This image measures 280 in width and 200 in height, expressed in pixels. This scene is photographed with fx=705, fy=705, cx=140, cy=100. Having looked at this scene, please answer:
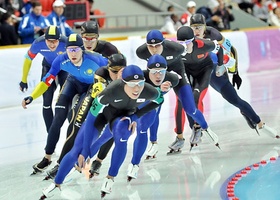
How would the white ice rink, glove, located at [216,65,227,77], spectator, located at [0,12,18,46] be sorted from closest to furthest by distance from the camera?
the white ice rink < glove, located at [216,65,227,77] < spectator, located at [0,12,18,46]

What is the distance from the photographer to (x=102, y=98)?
6168 mm

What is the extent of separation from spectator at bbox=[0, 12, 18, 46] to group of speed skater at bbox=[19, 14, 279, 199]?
4.93 metres

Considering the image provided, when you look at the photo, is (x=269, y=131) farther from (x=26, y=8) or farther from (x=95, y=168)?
(x=26, y=8)

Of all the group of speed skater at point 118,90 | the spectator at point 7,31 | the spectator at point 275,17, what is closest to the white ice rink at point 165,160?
the group of speed skater at point 118,90

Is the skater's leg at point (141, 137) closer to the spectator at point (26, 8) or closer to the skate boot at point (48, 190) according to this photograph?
the skate boot at point (48, 190)

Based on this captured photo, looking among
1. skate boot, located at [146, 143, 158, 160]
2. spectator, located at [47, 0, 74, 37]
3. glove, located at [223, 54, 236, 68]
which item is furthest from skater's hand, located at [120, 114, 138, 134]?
spectator, located at [47, 0, 74, 37]

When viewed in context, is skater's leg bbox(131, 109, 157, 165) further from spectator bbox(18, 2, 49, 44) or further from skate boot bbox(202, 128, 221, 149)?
spectator bbox(18, 2, 49, 44)

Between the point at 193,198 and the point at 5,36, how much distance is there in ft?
24.8

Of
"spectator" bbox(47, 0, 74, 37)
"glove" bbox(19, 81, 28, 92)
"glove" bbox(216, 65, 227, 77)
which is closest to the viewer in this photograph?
"glove" bbox(19, 81, 28, 92)

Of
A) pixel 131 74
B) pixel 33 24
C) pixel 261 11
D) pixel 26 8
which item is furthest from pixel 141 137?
pixel 261 11

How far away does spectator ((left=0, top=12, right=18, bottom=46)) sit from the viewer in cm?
1296

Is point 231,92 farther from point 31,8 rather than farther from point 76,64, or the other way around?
point 31,8

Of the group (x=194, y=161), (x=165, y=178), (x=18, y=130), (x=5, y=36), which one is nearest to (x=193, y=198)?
(x=165, y=178)

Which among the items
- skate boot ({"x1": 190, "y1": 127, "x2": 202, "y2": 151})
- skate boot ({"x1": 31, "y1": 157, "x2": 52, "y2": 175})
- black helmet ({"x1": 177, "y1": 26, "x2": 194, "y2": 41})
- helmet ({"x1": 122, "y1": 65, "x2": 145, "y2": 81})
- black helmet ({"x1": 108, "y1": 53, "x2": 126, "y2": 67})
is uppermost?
helmet ({"x1": 122, "y1": 65, "x2": 145, "y2": 81})
